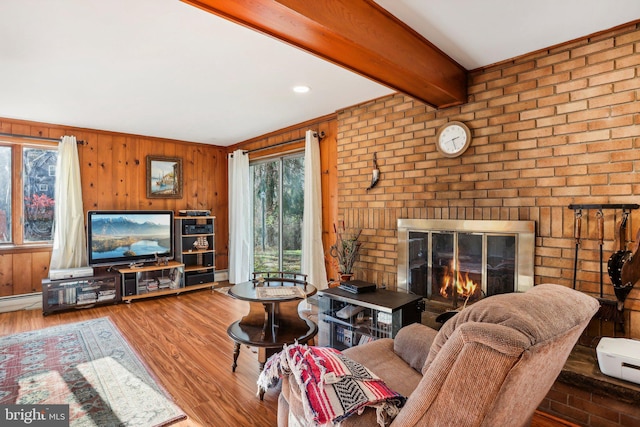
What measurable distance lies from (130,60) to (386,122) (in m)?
2.16

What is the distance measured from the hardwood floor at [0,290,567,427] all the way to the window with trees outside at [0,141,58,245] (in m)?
1.00

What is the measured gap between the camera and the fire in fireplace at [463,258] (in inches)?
96.0

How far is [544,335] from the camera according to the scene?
96cm

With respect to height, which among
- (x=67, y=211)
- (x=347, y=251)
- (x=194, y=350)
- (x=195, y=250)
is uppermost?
(x=67, y=211)

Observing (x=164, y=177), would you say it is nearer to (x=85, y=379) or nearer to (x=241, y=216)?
(x=241, y=216)

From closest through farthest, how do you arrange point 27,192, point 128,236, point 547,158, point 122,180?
point 547,158
point 27,192
point 128,236
point 122,180

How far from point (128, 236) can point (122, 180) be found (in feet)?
2.75

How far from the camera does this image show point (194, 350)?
304 centimetres

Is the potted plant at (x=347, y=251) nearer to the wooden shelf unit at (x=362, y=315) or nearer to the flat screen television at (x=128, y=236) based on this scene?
the wooden shelf unit at (x=362, y=315)

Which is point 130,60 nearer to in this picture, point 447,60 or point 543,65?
point 447,60

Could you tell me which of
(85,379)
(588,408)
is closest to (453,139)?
(588,408)

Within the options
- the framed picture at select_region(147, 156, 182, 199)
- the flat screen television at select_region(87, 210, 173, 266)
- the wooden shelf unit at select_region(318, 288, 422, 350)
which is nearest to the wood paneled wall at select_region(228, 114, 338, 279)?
the wooden shelf unit at select_region(318, 288, 422, 350)

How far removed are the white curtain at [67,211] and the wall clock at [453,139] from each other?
448cm

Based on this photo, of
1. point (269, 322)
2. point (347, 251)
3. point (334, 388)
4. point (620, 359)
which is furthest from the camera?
point (347, 251)
